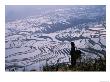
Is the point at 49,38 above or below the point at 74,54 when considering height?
above

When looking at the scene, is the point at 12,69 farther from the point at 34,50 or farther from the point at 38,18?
the point at 38,18

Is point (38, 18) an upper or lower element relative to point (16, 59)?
upper
